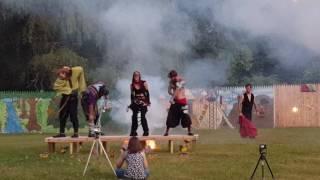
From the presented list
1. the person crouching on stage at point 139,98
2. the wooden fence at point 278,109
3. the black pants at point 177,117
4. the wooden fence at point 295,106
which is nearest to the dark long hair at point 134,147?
the person crouching on stage at point 139,98

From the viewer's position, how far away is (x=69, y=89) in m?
16.2

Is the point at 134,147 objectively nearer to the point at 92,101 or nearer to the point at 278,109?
the point at 92,101

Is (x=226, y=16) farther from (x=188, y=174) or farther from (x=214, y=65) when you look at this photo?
(x=188, y=174)

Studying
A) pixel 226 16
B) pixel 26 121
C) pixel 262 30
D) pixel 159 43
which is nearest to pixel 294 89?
pixel 262 30

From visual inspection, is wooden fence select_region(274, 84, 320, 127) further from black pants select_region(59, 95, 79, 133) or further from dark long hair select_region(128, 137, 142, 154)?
dark long hair select_region(128, 137, 142, 154)

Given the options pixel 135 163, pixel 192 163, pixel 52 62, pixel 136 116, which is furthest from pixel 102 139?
pixel 52 62

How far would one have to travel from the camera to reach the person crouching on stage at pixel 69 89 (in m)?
16.1

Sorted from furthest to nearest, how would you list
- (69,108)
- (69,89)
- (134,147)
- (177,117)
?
(177,117), (69,108), (69,89), (134,147)

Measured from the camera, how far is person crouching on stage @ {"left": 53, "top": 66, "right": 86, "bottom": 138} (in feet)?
52.9

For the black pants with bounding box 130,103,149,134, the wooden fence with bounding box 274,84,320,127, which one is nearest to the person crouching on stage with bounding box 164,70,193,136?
the black pants with bounding box 130,103,149,134

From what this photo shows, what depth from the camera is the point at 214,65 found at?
1287 inches

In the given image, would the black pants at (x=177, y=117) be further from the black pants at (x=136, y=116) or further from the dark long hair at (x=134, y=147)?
the dark long hair at (x=134, y=147)

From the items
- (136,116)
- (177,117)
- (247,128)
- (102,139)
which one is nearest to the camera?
(102,139)

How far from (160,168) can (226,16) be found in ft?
41.6
